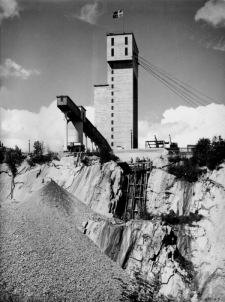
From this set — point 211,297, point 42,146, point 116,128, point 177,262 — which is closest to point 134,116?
point 116,128

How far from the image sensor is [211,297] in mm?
39875

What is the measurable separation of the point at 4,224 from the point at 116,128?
124 feet

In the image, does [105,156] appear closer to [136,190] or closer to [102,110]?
[136,190]

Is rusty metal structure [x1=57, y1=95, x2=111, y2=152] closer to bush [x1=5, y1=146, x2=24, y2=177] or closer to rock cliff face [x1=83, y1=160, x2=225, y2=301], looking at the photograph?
bush [x1=5, y1=146, x2=24, y2=177]

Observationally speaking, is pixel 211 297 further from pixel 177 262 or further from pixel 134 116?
pixel 134 116

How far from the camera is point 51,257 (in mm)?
38969

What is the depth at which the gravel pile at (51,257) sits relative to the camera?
3459 cm

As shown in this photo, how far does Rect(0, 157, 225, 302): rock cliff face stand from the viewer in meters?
42.7

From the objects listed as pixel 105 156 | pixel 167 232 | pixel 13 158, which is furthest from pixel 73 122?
pixel 167 232

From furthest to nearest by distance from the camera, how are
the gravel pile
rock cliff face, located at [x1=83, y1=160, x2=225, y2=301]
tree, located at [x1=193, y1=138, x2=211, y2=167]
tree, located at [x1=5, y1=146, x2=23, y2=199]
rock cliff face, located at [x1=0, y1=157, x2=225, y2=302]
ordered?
tree, located at [x1=5, y1=146, x2=23, y2=199], tree, located at [x1=193, y1=138, x2=211, y2=167], rock cliff face, located at [x1=0, y1=157, x2=225, y2=302], rock cliff face, located at [x1=83, y1=160, x2=225, y2=301], the gravel pile

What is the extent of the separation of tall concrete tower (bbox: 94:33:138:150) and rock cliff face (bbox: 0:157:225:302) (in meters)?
19.0

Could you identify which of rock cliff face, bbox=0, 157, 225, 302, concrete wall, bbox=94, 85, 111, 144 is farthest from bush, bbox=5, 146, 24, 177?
concrete wall, bbox=94, 85, 111, 144

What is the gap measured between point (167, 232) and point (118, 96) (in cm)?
3588

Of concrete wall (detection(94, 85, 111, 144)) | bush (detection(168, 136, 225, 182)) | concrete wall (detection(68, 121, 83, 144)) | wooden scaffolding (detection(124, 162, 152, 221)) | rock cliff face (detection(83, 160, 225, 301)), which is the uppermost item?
concrete wall (detection(94, 85, 111, 144))
